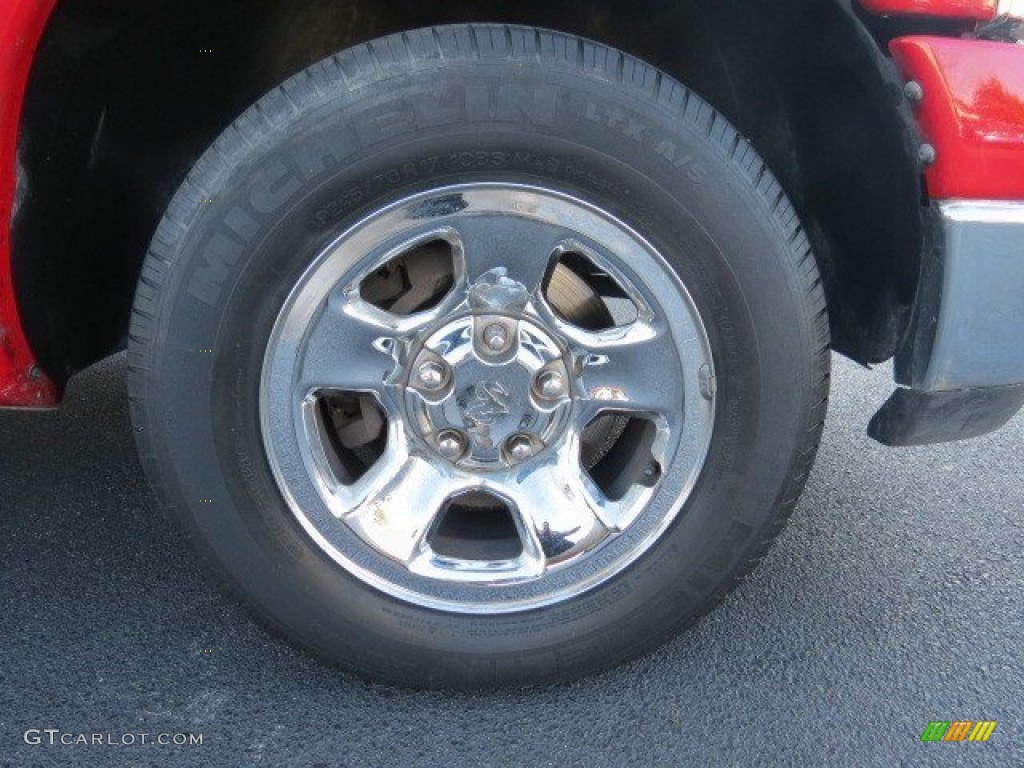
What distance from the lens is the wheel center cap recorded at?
1479 millimetres

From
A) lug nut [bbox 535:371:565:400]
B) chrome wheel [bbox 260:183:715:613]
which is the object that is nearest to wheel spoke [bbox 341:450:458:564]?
chrome wheel [bbox 260:183:715:613]

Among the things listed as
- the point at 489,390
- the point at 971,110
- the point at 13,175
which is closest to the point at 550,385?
the point at 489,390

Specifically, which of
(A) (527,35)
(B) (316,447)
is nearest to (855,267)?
(A) (527,35)

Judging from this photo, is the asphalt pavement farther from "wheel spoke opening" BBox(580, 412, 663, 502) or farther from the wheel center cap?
the wheel center cap

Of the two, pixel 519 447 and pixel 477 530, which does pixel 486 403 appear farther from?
pixel 477 530

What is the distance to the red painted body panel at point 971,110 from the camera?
1.35m

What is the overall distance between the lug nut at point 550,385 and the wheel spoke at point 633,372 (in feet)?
0.14

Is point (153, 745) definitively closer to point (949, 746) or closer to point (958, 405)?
point (949, 746)

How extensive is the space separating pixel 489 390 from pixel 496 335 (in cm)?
10

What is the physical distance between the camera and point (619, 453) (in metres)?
1.69

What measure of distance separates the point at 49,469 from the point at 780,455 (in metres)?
1.87

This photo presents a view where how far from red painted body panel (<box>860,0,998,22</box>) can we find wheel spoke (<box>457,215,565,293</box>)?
62 cm

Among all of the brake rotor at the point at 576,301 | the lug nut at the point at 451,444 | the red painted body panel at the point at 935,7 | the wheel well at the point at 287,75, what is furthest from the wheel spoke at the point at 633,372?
the red painted body panel at the point at 935,7

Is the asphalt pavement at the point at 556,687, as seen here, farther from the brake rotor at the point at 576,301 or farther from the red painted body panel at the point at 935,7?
the red painted body panel at the point at 935,7
